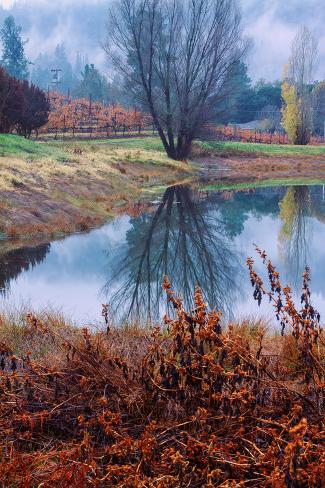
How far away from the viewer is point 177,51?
31.9 meters

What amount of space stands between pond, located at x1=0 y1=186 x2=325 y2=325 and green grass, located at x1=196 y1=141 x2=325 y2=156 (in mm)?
18705

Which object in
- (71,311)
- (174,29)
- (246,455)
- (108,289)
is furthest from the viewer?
(174,29)

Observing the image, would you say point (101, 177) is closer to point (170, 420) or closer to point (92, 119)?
point (170, 420)

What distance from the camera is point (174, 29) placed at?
31625 mm

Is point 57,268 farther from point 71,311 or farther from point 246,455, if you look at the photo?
point 246,455

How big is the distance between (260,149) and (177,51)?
1149 centimetres

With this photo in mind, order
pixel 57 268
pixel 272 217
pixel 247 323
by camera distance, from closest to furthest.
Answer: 1. pixel 247 323
2. pixel 57 268
3. pixel 272 217

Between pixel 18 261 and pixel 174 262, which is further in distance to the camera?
pixel 174 262

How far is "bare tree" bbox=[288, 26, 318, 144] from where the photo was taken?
4525 cm

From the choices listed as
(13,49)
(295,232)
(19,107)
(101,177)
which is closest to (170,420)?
(295,232)

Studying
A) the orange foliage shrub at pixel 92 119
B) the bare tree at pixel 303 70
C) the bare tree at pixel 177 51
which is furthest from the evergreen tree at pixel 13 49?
the bare tree at pixel 177 51

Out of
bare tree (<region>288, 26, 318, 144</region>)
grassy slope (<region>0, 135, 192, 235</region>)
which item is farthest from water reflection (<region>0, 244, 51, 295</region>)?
bare tree (<region>288, 26, 318, 144</region>)

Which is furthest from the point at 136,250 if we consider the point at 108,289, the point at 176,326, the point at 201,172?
the point at 201,172

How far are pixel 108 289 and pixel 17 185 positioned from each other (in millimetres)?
7956
